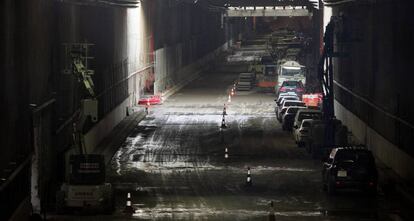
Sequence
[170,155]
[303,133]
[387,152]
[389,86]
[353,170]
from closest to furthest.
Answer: [353,170] < [387,152] < [389,86] < [170,155] < [303,133]

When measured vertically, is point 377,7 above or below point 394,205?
above

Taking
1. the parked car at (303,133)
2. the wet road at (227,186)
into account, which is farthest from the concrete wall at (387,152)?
the parked car at (303,133)

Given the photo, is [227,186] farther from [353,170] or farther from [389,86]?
[389,86]

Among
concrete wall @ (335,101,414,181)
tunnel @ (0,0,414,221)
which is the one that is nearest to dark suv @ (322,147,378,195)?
tunnel @ (0,0,414,221)

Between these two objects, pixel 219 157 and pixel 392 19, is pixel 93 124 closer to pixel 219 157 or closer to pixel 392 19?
pixel 219 157

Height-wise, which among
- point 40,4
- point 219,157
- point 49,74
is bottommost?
point 219,157

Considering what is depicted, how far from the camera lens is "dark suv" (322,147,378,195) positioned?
112ft

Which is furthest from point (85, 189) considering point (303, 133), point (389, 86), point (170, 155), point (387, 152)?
point (303, 133)

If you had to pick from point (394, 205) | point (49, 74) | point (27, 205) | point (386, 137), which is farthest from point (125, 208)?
point (386, 137)

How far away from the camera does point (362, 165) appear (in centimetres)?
3425

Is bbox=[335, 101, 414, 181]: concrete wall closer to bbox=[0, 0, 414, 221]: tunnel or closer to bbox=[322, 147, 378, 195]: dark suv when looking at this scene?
bbox=[0, 0, 414, 221]: tunnel

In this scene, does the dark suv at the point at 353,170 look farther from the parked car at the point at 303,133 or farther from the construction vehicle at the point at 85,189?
the parked car at the point at 303,133

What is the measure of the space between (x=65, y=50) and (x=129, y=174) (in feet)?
17.7

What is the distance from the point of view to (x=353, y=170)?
3438 centimetres
